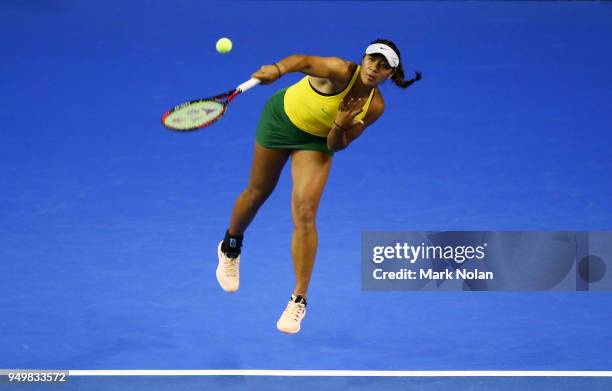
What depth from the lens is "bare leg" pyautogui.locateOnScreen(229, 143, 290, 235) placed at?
10.5 meters

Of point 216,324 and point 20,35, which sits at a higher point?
point 20,35

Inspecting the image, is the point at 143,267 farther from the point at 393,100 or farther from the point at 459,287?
the point at 393,100

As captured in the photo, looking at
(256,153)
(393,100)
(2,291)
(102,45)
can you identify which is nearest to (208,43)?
(102,45)

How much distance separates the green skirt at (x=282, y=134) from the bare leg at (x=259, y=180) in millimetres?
81

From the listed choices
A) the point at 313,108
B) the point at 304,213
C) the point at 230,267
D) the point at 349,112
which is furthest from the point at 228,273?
the point at 349,112

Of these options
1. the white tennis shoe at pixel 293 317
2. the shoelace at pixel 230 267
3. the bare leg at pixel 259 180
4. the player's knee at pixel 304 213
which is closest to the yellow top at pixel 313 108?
the bare leg at pixel 259 180

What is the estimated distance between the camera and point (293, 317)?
10586 mm

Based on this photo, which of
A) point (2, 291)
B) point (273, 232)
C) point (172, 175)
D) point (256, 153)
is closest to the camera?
point (256, 153)

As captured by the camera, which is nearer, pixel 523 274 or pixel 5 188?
pixel 523 274

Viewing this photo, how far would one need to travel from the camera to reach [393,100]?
57.4 feet

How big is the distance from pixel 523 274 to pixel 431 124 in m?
3.48

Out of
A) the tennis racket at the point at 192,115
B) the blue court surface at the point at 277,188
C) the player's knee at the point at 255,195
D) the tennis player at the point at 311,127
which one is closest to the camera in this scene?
the tennis racket at the point at 192,115

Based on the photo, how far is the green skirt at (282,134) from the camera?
10.3 metres

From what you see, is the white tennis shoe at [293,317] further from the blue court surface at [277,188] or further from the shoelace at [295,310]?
the blue court surface at [277,188]
